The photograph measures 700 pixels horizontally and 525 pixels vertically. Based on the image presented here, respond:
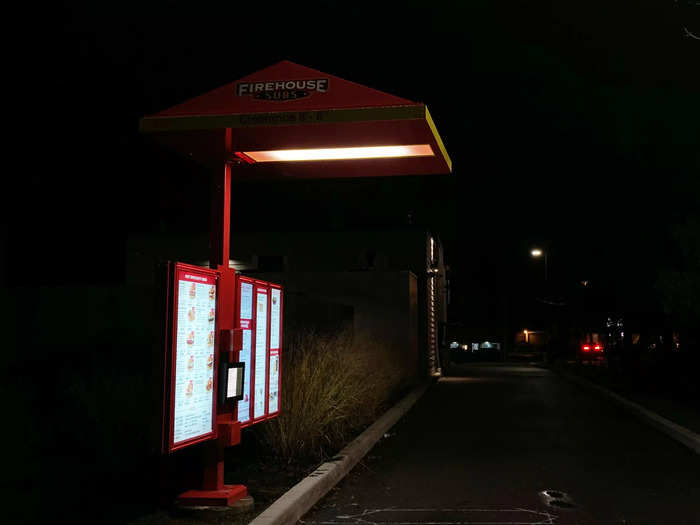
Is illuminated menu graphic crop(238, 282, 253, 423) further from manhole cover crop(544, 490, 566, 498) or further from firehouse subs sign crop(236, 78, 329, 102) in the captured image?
manhole cover crop(544, 490, 566, 498)

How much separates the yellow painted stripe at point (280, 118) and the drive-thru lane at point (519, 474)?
3.64 meters

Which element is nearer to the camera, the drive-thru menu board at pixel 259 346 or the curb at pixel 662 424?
the drive-thru menu board at pixel 259 346

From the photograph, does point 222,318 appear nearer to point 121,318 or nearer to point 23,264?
point 121,318

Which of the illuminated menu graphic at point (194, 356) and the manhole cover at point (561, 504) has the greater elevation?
the illuminated menu graphic at point (194, 356)

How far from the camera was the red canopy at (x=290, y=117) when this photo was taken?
6988 mm

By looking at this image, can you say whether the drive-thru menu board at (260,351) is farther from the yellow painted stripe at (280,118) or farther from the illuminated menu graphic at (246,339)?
the yellow painted stripe at (280,118)

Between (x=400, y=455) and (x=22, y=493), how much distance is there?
5.34 meters

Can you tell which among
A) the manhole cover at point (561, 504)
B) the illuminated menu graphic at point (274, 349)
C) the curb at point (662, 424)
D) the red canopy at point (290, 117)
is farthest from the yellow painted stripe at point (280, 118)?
the curb at point (662, 424)

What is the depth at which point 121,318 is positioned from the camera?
1925 cm

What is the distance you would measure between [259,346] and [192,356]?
181 centimetres

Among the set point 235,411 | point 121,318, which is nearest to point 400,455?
point 235,411

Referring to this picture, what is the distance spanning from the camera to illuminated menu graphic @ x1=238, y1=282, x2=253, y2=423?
7637 mm

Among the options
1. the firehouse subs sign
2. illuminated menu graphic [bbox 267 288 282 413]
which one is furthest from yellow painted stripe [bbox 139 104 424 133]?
illuminated menu graphic [bbox 267 288 282 413]

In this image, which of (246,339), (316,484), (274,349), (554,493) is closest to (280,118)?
(246,339)
